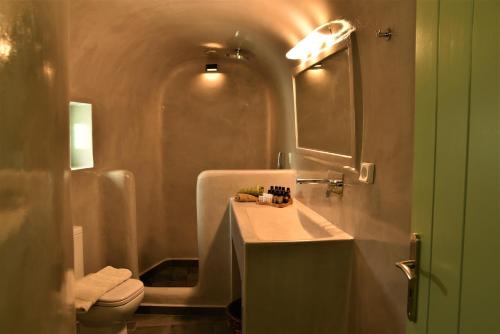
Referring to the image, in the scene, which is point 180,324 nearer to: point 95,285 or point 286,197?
point 95,285

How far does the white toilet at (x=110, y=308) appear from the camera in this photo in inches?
90.3

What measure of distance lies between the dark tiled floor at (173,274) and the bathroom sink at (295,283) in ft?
6.83

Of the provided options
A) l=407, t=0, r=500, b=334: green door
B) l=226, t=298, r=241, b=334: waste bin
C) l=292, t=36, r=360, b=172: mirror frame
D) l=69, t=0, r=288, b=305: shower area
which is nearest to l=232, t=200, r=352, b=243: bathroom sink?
l=292, t=36, r=360, b=172: mirror frame

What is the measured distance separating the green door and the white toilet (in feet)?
6.06

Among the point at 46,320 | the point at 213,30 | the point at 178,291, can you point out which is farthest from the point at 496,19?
the point at 178,291

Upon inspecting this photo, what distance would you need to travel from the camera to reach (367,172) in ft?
5.06

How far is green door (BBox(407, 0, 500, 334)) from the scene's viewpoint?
0.70 metres

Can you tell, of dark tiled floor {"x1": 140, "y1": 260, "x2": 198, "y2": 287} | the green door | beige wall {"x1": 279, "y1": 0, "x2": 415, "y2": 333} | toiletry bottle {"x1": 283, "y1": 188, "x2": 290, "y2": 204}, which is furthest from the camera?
dark tiled floor {"x1": 140, "y1": 260, "x2": 198, "y2": 287}

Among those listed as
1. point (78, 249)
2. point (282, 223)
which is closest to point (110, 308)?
point (78, 249)

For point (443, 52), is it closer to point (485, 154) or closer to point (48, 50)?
point (485, 154)

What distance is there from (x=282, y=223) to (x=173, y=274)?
6.86 feet

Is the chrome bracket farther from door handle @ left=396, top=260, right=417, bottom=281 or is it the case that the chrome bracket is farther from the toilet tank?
the toilet tank

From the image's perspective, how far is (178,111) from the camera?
425 cm

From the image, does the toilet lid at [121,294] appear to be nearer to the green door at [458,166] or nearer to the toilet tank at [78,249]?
the toilet tank at [78,249]
